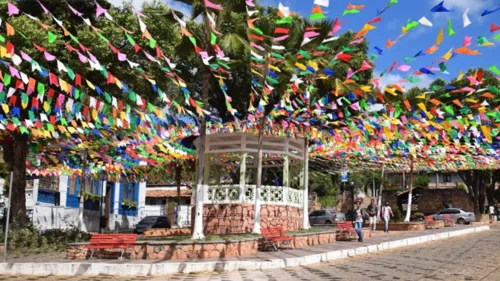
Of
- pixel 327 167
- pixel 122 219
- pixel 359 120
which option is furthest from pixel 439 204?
pixel 359 120

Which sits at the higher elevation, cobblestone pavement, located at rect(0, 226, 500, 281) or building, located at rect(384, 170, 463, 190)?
building, located at rect(384, 170, 463, 190)

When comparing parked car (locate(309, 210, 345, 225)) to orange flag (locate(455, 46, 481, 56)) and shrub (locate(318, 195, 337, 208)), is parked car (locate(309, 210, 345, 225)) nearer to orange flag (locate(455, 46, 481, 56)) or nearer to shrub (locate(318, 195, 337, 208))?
shrub (locate(318, 195, 337, 208))

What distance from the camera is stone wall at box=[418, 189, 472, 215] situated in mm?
56531

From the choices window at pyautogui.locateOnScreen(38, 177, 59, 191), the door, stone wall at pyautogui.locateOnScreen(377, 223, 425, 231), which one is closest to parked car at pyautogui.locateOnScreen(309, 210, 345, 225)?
stone wall at pyautogui.locateOnScreen(377, 223, 425, 231)

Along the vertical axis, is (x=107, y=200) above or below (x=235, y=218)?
above

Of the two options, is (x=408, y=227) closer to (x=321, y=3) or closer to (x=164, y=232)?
(x=164, y=232)

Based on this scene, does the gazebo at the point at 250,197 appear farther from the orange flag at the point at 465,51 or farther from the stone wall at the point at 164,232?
the orange flag at the point at 465,51

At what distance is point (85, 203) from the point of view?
113 ft

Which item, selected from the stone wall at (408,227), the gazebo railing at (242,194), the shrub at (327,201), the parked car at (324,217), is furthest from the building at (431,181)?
the gazebo railing at (242,194)

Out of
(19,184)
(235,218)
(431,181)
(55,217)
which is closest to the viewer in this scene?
(19,184)

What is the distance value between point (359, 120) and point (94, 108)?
30.1 feet

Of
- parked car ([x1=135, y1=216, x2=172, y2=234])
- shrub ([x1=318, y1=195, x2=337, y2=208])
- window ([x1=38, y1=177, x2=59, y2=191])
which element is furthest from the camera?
shrub ([x1=318, y1=195, x2=337, y2=208])

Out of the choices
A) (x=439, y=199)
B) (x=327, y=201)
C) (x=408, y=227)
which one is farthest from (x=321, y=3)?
(x=327, y=201)

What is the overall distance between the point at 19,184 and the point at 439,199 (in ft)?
165
